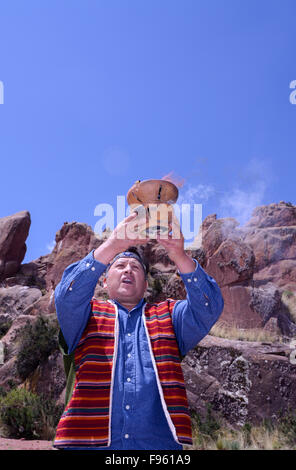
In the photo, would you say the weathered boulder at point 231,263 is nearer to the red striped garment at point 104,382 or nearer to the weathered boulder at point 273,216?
the red striped garment at point 104,382

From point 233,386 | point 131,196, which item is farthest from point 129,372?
point 233,386

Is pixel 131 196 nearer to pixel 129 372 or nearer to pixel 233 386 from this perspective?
pixel 129 372

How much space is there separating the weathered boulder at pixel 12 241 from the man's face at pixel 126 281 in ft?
99.8

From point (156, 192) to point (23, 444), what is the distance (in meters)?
6.29

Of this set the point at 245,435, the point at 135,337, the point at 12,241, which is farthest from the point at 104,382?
the point at 12,241

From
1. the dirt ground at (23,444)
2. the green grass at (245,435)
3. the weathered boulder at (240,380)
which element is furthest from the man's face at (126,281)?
the weathered boulder at (240,380)

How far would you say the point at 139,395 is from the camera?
242 cm

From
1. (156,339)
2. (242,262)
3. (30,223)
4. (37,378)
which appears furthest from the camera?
(30,223)

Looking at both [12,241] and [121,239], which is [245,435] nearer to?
[121,239]

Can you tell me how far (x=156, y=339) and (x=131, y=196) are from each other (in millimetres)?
1123

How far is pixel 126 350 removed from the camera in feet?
8.68

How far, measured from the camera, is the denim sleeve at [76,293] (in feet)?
8.50

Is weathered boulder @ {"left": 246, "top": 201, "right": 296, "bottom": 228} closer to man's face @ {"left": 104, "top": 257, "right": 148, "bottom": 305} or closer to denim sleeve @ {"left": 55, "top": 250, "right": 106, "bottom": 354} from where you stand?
man's face @ {"left": 104, "top": 257, "right": 148, "bottom": 305}

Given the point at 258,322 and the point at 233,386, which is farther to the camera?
the point at 258,322
